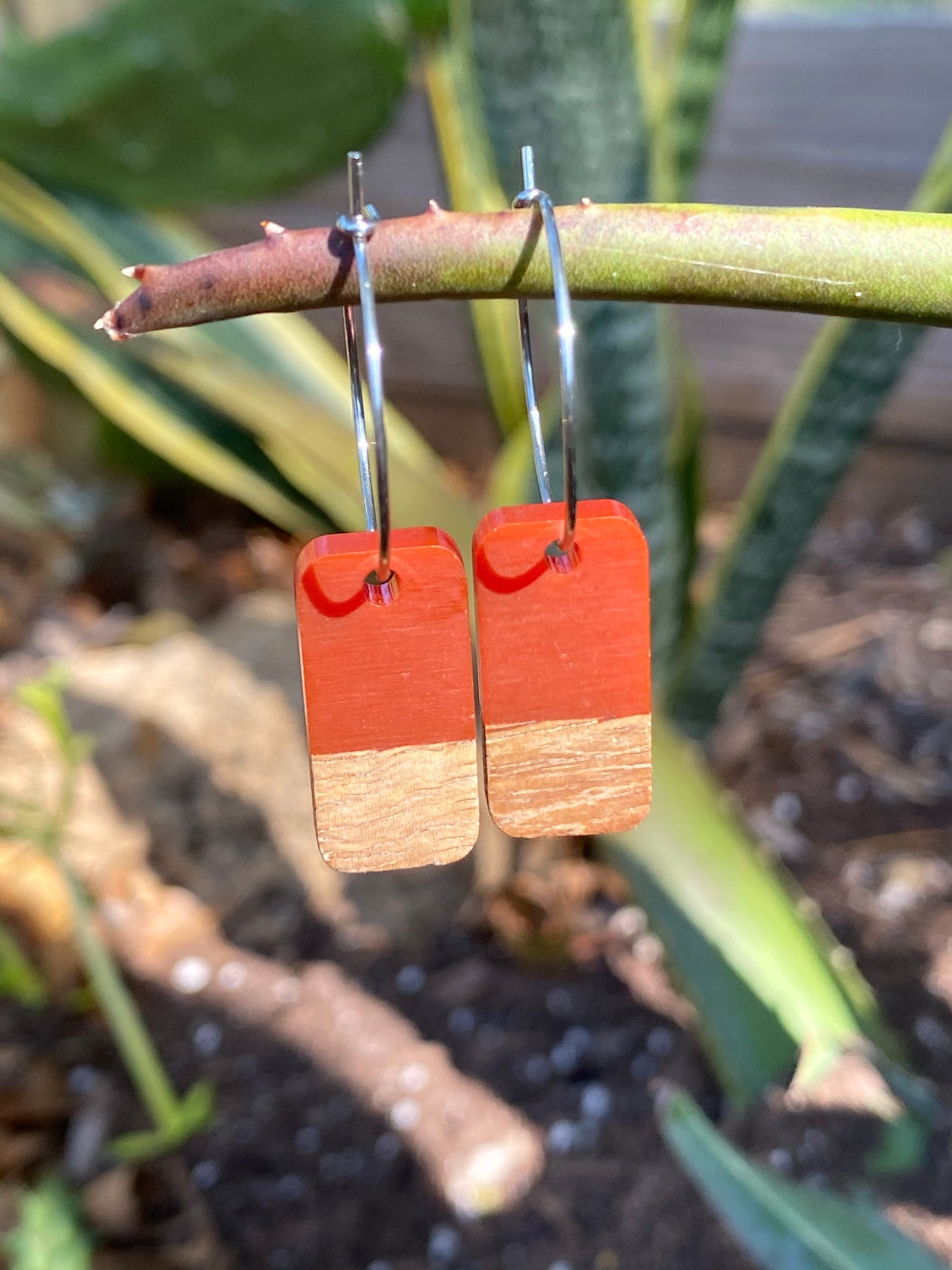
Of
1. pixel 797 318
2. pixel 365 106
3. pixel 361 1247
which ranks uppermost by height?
pixel 365 106

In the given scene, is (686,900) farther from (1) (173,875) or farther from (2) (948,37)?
(2) (948,37)

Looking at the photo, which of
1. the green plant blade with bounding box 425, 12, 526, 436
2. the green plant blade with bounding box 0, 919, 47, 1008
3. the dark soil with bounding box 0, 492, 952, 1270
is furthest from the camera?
the green plant blade with bounding box 425, 12, 526, 436

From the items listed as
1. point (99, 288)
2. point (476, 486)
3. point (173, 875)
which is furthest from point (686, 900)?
point (476, 486)

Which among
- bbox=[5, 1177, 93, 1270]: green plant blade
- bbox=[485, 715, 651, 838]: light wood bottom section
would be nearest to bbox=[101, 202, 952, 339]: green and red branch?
bbox=[485, 715, 651, 838]: light wood bottom section

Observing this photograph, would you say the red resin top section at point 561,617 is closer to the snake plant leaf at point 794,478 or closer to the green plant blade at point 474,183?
the snake plant leaf at point 794,478

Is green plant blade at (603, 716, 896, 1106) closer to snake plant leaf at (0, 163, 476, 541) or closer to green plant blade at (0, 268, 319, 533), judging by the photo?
snake plant leaf at (0, 163, 476, 541)

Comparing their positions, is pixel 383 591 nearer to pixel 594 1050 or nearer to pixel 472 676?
pixel 472 676

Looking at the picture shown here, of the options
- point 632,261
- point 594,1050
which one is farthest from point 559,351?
point 594,1050
